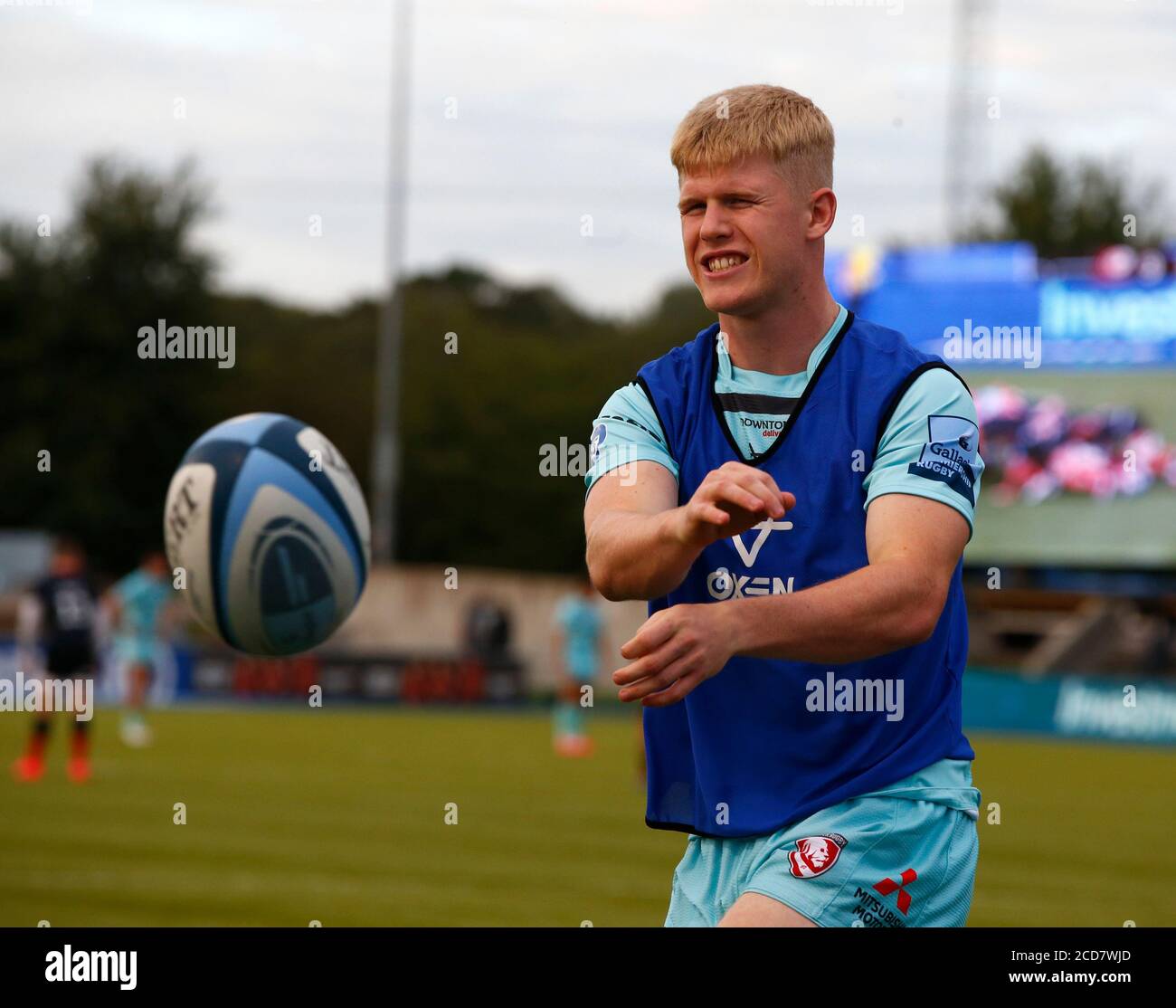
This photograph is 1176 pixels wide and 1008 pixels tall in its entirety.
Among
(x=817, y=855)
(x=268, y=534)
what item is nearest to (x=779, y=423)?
(x=817, y=855)

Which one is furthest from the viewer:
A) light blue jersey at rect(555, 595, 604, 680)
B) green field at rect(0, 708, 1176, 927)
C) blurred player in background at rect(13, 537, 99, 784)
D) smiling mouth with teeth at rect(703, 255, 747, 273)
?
light blue jersey at rect(555, 595, 604, 680)

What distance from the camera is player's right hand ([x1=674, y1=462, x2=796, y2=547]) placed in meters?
3.12

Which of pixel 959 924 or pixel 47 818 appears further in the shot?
pixel 47 818

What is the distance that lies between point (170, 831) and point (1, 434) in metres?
48.7

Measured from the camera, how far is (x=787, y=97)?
12.3 ft

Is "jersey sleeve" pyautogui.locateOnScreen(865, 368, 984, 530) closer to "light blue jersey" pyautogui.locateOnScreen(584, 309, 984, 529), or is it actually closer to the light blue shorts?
"light blue jersey" pyautogui.locateOnScreen(584, 309, 984, 529)

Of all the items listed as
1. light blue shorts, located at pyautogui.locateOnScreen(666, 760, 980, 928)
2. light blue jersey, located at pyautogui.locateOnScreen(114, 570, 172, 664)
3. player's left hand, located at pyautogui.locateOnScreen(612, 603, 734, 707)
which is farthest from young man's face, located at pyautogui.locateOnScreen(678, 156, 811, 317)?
light blue jersey, located at pyautogui.locateOnScreen(114, 570, 172, 664)

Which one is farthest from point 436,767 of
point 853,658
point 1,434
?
point 1,434

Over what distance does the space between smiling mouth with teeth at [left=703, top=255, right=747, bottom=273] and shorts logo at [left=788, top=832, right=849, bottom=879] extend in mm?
1156

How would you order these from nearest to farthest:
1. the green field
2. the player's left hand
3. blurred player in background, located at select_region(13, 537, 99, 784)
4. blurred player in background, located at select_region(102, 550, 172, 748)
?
the player's left hand < the green field < blurred player in background, located at select_region(13, 537, 99, 784) < blurred player in background, located at select_region(102, 550, 172, 748)

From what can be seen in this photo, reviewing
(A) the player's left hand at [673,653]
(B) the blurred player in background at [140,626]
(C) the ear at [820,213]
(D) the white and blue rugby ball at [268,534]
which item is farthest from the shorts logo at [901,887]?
(B) the blurred player in background at [140,626]

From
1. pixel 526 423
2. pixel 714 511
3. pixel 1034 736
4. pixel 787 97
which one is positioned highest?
pixel 526 423
